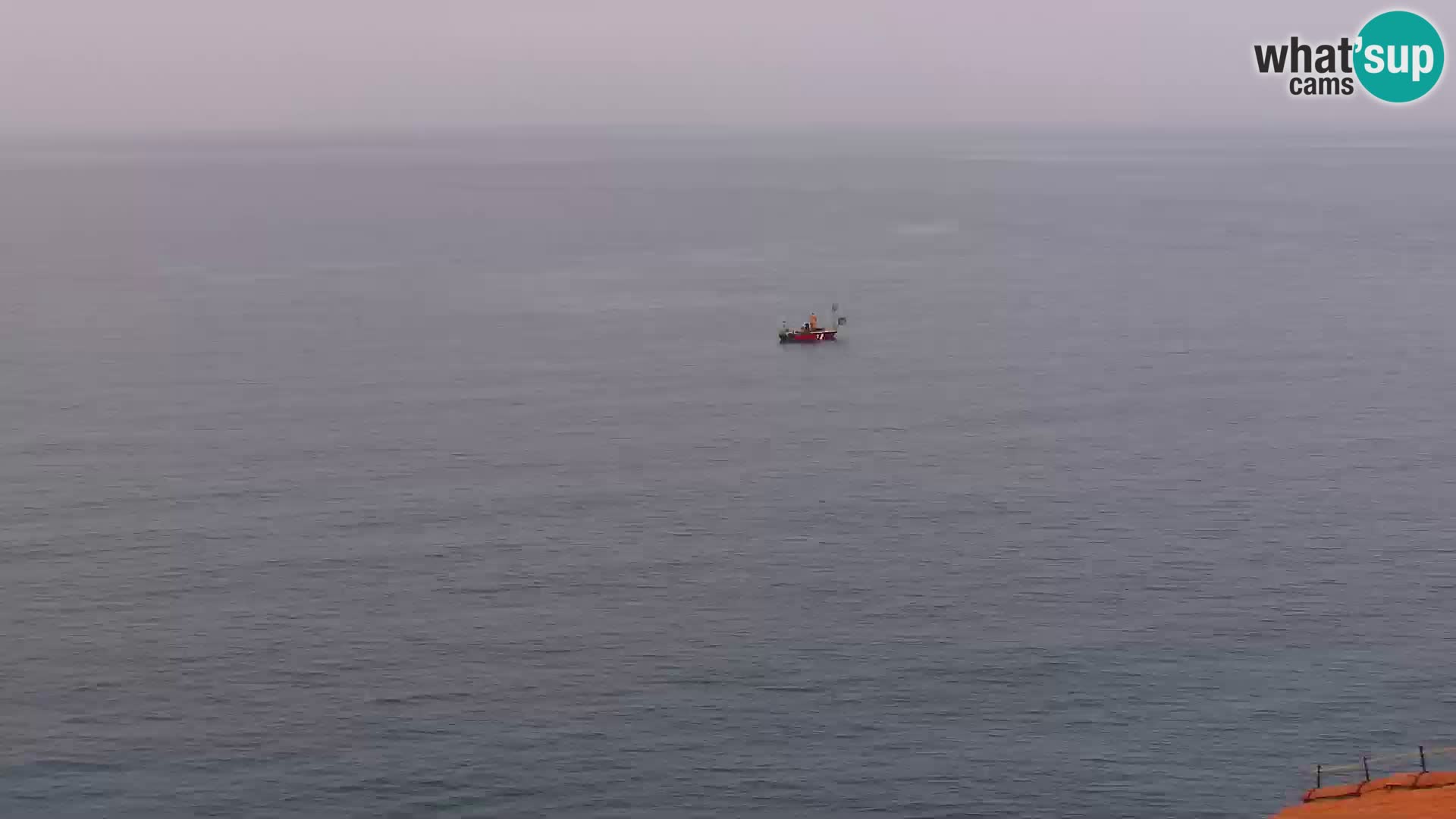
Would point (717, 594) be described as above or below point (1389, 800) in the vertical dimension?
above

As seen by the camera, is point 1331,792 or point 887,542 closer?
point 1331,792

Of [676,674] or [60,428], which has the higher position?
[60,428]

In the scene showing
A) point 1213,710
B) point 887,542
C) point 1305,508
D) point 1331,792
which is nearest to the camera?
point 1331,792

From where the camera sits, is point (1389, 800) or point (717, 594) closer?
point (1389, 800)

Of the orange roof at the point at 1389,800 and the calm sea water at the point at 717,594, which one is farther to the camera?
the calm sea water at the point at 717,594

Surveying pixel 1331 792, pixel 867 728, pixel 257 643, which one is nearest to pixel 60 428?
pixel 257 643

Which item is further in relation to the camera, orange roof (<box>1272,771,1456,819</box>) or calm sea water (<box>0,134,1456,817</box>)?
calm sea water (<box>0,134,1456,817</box>)

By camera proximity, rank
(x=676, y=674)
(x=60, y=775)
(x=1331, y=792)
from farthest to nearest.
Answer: (x=676, y=674) → (x=60, y=775) → (x=1331, y=792)

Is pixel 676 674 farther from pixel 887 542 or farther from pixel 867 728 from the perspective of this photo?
pixel 887 542
